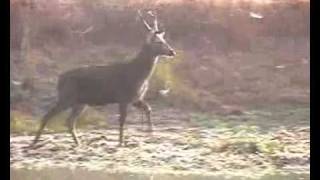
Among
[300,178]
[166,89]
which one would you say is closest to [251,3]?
[166,89]

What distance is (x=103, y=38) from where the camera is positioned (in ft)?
5.60

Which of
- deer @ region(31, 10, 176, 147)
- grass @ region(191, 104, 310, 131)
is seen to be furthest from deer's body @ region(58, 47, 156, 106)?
grass @ region(191, 104, 310, 131)

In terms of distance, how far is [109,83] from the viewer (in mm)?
1698

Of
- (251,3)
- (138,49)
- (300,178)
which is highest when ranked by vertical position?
(251,3)

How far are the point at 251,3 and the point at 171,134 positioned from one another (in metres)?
0.40

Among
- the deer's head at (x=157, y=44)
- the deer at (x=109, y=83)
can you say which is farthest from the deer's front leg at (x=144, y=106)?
the deer's head at (x=157, y=44)

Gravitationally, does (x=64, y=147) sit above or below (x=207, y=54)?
below

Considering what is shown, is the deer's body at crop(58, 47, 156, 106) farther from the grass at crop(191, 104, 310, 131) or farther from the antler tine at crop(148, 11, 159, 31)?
the grass at crop(191, 104, 310, 131)

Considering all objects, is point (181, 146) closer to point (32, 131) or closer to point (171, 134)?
point (171, 134)

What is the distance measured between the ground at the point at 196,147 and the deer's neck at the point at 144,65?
0.10 meters

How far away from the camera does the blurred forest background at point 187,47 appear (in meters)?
1.69

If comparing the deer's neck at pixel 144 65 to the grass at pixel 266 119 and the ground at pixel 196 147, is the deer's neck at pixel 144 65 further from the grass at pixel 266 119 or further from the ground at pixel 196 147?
the grass at pixel 266 119

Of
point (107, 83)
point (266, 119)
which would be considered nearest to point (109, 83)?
point (107, 83)

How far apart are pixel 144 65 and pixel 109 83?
4.0 inches
